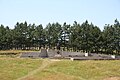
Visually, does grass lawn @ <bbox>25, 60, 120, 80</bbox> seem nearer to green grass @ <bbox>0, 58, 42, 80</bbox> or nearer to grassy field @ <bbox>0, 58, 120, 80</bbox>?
grassy field @ <bbox>0, 58, 120, 80</bbox>

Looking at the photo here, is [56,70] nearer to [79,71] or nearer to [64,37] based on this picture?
[79,71]

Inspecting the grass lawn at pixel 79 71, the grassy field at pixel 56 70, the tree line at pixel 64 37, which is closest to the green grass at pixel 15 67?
the grassy field at pixel 56 70

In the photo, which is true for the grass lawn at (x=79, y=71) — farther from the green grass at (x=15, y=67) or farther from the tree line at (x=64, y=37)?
the tree line at (x=64, y=37)

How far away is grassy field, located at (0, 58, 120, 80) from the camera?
172ft

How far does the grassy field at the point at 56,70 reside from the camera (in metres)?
52.5

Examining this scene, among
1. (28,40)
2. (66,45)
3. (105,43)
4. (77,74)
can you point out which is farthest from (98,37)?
(77,74)

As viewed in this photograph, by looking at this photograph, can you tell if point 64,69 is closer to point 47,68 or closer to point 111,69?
point 47,68

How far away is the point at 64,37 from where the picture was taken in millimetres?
121312

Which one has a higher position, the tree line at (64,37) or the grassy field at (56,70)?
the tree line at (64,37)

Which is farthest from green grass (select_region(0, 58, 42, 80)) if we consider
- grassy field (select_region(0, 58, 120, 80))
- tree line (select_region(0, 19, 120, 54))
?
tree line (select_region(0, 19, 120, 54))

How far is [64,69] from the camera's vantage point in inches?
2328

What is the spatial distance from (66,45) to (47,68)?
60.9 metres

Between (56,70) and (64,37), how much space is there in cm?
6370

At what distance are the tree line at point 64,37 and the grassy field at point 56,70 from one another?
43565mm
